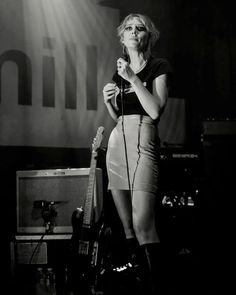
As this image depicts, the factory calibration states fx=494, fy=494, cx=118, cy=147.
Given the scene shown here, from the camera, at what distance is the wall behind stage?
14.3 feet

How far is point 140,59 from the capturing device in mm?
2680

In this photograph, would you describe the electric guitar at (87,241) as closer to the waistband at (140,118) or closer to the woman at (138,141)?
the woman at (138,141)

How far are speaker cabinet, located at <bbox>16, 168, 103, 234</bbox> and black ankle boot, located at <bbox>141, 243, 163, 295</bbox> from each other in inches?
58.0

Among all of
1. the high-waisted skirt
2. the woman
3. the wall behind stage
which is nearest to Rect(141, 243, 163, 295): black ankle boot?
the woman

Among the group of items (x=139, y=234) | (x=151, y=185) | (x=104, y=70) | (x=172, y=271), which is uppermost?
(x=104, y=70)

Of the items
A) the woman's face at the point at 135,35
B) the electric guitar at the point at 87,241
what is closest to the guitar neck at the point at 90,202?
the electric guitar at the point at 87,241

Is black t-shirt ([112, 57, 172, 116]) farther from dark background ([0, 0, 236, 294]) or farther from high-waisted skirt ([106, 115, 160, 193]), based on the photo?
dark background ([0, 0, 236, 294])

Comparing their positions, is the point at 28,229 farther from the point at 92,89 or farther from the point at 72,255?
the point at 92,89

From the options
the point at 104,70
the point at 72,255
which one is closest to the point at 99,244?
the point at 72,255

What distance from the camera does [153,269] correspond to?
2377 millimetres

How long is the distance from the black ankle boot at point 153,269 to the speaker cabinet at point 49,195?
1.47m

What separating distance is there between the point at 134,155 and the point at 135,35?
25.9 inches

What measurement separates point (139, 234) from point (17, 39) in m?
2.61

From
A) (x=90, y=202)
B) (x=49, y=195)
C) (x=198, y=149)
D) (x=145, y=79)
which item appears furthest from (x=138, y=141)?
(x=198, y=149)
